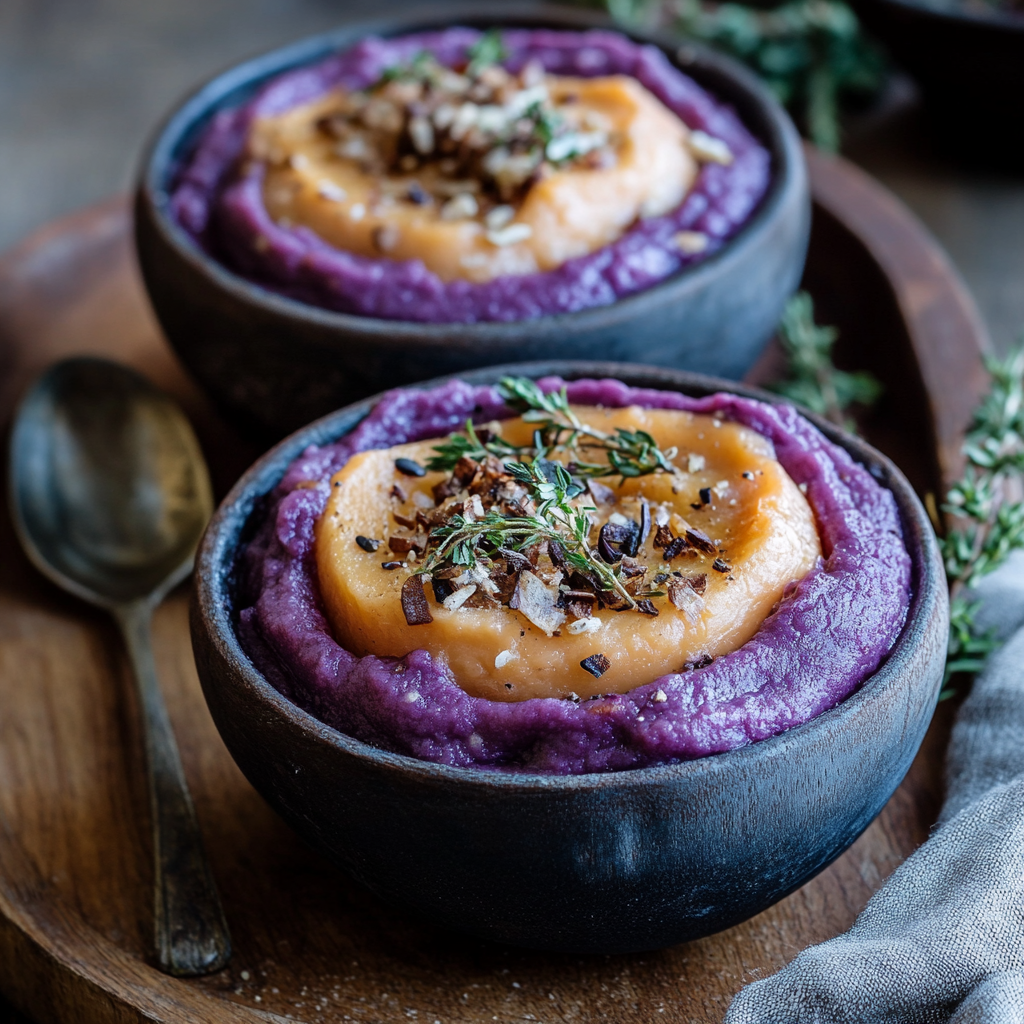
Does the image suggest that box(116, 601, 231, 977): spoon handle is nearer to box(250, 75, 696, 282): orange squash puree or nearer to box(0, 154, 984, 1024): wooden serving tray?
box(0, 154, 984, 1024): wooden serving tray

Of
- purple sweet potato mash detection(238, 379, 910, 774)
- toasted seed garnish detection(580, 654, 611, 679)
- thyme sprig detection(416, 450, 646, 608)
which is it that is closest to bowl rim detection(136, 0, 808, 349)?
purple sweet potato mash detection(238, 379, 910, 774)

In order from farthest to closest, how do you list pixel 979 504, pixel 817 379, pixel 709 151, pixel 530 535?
pixel 817 379
pixel 709 151
pixel 979 504
pixel 530 535

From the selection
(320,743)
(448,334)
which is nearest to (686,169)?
(448,334)

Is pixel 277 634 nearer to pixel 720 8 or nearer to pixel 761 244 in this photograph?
pixel 761 244

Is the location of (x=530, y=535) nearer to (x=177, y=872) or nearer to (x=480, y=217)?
(x=177, y=872)

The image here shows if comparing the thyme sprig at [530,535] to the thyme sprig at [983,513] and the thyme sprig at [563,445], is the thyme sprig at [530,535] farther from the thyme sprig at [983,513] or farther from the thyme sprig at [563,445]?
the thyme sprig at [983,513]

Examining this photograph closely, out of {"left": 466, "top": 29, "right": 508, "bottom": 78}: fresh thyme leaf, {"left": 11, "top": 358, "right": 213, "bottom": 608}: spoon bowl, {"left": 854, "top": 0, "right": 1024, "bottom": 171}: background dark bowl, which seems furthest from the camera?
{"left": 854, "top": 0, "right": 1024, "bottom": 171}: background dark bowl

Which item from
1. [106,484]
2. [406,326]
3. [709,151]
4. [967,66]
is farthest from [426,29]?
[967,66]
